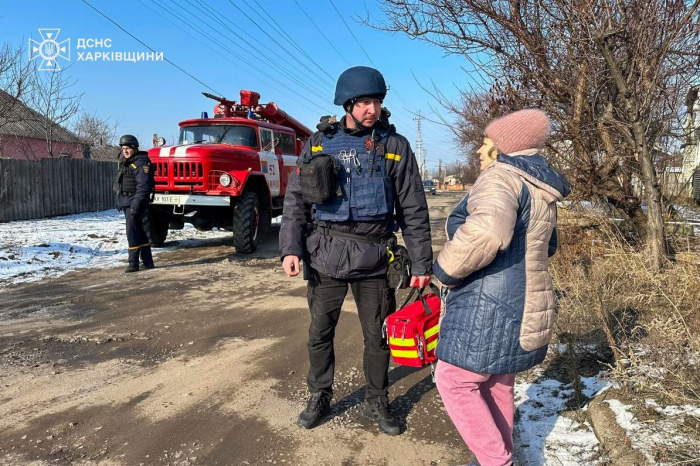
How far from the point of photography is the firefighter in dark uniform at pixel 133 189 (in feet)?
22.4

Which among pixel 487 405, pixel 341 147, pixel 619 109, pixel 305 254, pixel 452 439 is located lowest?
pixel 452 439

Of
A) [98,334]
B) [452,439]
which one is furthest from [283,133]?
[452,439]

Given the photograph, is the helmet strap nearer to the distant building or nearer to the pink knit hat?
the pink knit hat

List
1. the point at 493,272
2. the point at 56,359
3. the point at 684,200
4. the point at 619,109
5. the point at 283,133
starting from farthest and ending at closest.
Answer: the point at 283,133
the point at 684,200
the point at 619,109
the point at 56,359
the point at 493,272

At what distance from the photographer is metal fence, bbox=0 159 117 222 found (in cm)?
1271

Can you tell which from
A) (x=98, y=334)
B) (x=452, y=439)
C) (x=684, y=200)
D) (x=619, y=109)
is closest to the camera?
(x=452, y=439)

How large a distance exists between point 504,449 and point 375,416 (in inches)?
36.2

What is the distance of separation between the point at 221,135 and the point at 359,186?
7.03 metres

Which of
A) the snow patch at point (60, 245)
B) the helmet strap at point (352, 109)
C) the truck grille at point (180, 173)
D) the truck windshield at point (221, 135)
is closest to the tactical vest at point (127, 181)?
the truck grille at point (180, 173)

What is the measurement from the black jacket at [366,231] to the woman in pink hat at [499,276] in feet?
2.27

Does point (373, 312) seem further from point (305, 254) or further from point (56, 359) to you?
point (56, 359)

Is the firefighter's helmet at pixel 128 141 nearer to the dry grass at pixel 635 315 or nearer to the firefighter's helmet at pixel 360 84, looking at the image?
the firefighter's helmet at pixel 360 84

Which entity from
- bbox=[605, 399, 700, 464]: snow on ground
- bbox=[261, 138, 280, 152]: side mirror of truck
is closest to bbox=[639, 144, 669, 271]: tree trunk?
bbox=[605, 399, 700, 464]: snow on ground

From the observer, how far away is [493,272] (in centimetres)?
194
